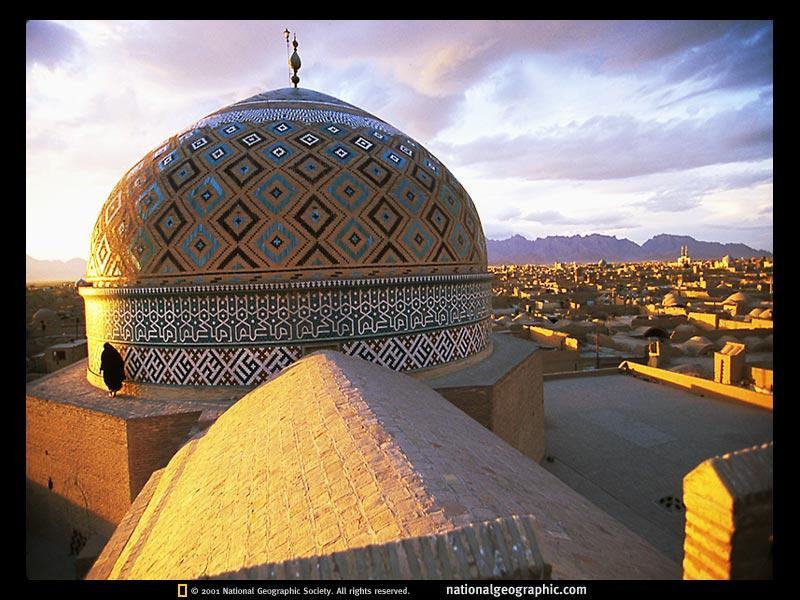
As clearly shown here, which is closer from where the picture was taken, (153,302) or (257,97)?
(153,302)

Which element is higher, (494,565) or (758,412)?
(494,565)

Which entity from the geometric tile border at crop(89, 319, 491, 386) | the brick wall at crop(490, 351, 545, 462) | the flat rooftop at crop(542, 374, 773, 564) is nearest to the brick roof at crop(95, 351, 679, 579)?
the geometric tile border at crop(89, 319, 491, 386)

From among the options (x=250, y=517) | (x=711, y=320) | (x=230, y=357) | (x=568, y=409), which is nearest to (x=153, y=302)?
(x=230, y=357)

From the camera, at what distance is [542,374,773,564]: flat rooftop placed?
460 centimetres

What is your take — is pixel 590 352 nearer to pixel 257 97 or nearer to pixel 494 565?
pixel 257 97

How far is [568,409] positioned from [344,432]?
248 inches

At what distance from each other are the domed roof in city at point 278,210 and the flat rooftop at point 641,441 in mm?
2790

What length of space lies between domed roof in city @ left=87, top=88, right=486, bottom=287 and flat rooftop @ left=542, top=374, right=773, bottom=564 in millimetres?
2790

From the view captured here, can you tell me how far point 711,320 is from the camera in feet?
53.0

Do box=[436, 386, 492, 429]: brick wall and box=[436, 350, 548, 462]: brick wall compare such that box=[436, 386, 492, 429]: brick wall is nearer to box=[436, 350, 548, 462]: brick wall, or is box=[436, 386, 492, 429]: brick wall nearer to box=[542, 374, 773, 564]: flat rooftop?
box=[436, 350, 548, 462]: brick wall

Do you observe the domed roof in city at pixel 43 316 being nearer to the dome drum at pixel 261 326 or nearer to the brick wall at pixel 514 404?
the dome drum at pixel 261 326

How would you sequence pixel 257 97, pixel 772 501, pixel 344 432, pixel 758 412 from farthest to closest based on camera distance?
pixel 758 412 < pixel 257 97 < pixel 344 432 < pixel 772 501

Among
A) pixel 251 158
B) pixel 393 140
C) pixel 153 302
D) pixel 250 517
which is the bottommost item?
pixel 250 517

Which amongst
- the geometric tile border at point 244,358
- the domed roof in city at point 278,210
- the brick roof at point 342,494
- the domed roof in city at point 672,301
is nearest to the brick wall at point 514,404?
the geometric tile border at point 244,358
